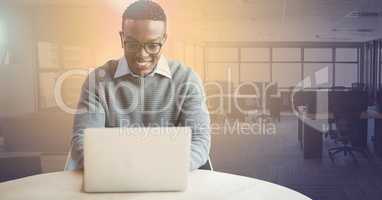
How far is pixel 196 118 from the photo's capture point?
1.98 m

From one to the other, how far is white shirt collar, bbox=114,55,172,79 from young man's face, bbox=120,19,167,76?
0.03m

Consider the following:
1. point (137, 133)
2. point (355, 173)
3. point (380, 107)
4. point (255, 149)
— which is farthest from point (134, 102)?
point (380, 107)

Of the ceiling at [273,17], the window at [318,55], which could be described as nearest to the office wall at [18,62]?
the ceiling at [273,17]

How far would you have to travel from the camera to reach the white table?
4.15ft

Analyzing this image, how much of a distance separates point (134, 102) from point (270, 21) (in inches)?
59.6

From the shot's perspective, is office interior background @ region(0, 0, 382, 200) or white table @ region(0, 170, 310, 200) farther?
office interior background @ region(0, 0, 382, 200)

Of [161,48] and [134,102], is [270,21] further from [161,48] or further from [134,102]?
[134,102]

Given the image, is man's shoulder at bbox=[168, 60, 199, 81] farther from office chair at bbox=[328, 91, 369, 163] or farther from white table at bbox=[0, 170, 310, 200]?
office chair at bbox=[328, 91, 369, 163]

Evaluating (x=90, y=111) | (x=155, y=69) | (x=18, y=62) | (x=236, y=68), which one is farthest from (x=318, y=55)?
(x=18, y=62)

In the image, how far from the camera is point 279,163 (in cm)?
325

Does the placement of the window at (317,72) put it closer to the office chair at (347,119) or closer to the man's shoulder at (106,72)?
the office chair at (347,119)

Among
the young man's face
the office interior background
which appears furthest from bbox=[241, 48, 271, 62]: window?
the young man's face

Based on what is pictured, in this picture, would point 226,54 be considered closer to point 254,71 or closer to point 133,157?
point 254,71

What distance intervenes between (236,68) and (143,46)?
3.34ft
